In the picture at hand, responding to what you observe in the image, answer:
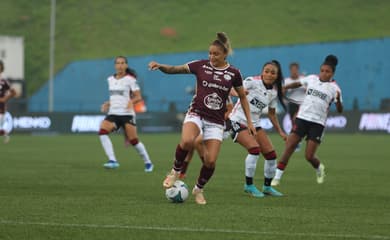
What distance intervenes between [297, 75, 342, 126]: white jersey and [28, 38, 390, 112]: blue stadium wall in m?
31.2

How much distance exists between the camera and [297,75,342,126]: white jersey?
16047 millimetres

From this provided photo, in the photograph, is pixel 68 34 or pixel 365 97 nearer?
pixel 365 97

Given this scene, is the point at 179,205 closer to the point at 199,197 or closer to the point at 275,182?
the point at 199,197

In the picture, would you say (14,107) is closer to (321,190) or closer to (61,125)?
(61,125)

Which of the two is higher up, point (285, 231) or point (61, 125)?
point (285, 231)

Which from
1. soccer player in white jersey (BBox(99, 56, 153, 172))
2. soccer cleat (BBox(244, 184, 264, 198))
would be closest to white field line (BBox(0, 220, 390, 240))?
soccer cleat (BBox(244, 184, 264, 198))

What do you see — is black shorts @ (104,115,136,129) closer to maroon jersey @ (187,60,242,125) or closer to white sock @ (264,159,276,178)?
white sock @ (264,159,276,178)

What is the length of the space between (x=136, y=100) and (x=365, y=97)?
30758 millimetres

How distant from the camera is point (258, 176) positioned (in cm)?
1852

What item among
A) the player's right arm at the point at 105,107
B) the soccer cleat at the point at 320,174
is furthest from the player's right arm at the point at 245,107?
the player's right arm at the point at 105,107

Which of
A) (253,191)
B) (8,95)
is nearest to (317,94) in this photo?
(253,191)

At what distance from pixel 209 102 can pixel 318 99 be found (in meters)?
3.85

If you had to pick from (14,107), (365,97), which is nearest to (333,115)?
(365,97)

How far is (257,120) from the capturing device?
1498cm
